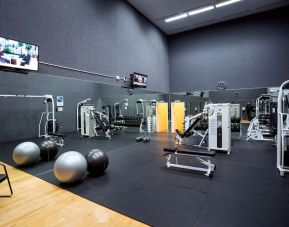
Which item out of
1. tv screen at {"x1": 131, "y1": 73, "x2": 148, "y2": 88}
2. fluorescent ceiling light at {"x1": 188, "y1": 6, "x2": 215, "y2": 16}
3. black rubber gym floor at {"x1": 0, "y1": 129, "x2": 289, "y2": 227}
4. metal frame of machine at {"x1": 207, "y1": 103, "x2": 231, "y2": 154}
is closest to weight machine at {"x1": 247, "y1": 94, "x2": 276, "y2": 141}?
metal frame of machine at {"x1": 207, "y1": 103, "x2": 231, "y2": 154}

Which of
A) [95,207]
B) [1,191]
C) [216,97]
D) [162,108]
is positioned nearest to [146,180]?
[95,207]

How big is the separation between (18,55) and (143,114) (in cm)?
463

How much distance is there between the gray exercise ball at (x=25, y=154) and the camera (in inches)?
129

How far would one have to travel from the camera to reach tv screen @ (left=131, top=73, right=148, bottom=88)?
8.08 metres

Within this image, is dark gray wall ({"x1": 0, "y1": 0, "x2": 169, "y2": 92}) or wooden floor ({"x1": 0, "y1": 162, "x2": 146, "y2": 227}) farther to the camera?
dark gray wall ({"x1": 0, "y1": 0, "x2": 169, "y2": 92})

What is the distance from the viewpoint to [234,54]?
31.2 ft

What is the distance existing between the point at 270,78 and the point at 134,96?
20.7 feet

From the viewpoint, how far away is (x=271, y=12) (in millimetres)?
8750

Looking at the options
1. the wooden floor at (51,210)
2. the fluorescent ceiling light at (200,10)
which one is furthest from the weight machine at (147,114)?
the wooden floor at (51,210)

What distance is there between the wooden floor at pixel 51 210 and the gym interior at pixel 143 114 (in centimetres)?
2

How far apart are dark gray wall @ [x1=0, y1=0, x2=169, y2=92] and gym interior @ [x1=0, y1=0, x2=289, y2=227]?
34 mm

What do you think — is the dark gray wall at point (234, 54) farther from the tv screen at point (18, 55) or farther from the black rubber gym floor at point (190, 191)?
the tv screen at point (18, 55)

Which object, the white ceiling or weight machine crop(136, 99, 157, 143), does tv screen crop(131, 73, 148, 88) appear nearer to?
weight machine crop(136, 99, 157, 143)

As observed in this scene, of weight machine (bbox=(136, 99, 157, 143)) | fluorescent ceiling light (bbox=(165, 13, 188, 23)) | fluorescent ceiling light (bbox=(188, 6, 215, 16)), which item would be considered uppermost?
fluorescent ceiling light (bbox=(188, 6, 215, 16))
